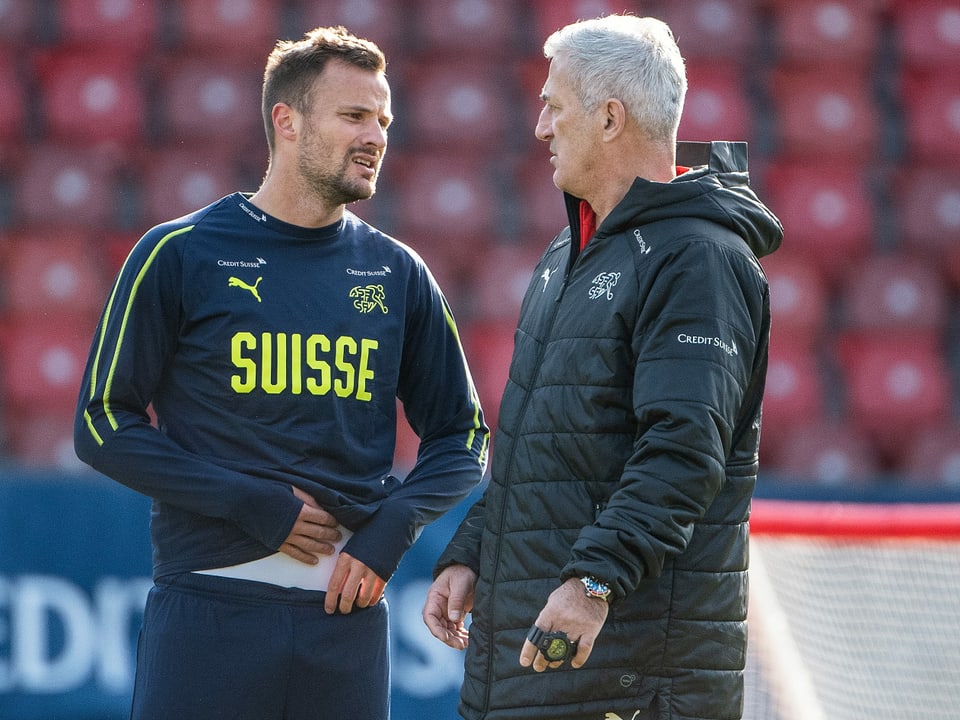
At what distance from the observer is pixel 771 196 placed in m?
6.51

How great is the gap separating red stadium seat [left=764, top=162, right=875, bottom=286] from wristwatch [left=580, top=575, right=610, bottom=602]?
181 inches

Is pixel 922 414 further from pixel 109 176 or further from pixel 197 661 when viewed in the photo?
pixel 197 661

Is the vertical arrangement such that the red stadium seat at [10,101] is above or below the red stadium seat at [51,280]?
above

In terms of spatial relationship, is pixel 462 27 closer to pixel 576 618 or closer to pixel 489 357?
pixel 489 357

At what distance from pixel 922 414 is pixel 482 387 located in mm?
2051

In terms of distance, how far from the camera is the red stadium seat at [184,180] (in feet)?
19.8

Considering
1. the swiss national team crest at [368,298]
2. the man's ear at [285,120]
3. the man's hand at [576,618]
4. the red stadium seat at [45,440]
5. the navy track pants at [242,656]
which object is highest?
the man's ear at [285,120]

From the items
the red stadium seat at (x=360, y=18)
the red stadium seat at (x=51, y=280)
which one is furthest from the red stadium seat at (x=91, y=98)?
the red stadium seat at (x=360, y=18)

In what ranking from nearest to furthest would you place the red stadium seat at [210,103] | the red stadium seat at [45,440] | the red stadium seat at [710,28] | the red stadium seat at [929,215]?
the red stadium seat at [45,440] → the red stadium seat at [210,103] → the red stadium seat at [929,215] → the red stadium seat at [710,28]

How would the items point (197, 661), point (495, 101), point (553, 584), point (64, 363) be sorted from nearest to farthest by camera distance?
point (553, 584) → point (197, 661) → point (64, 363) → point (495, 101)

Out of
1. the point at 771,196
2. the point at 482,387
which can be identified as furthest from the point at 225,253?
the point at 771,196

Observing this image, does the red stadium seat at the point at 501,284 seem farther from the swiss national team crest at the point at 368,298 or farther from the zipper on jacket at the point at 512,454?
the zipper on jacket at the point at 512,454

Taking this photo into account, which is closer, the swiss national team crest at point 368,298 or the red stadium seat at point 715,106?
the swiss national team crest at point 368,298

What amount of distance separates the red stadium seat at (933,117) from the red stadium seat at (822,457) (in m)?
1.77
